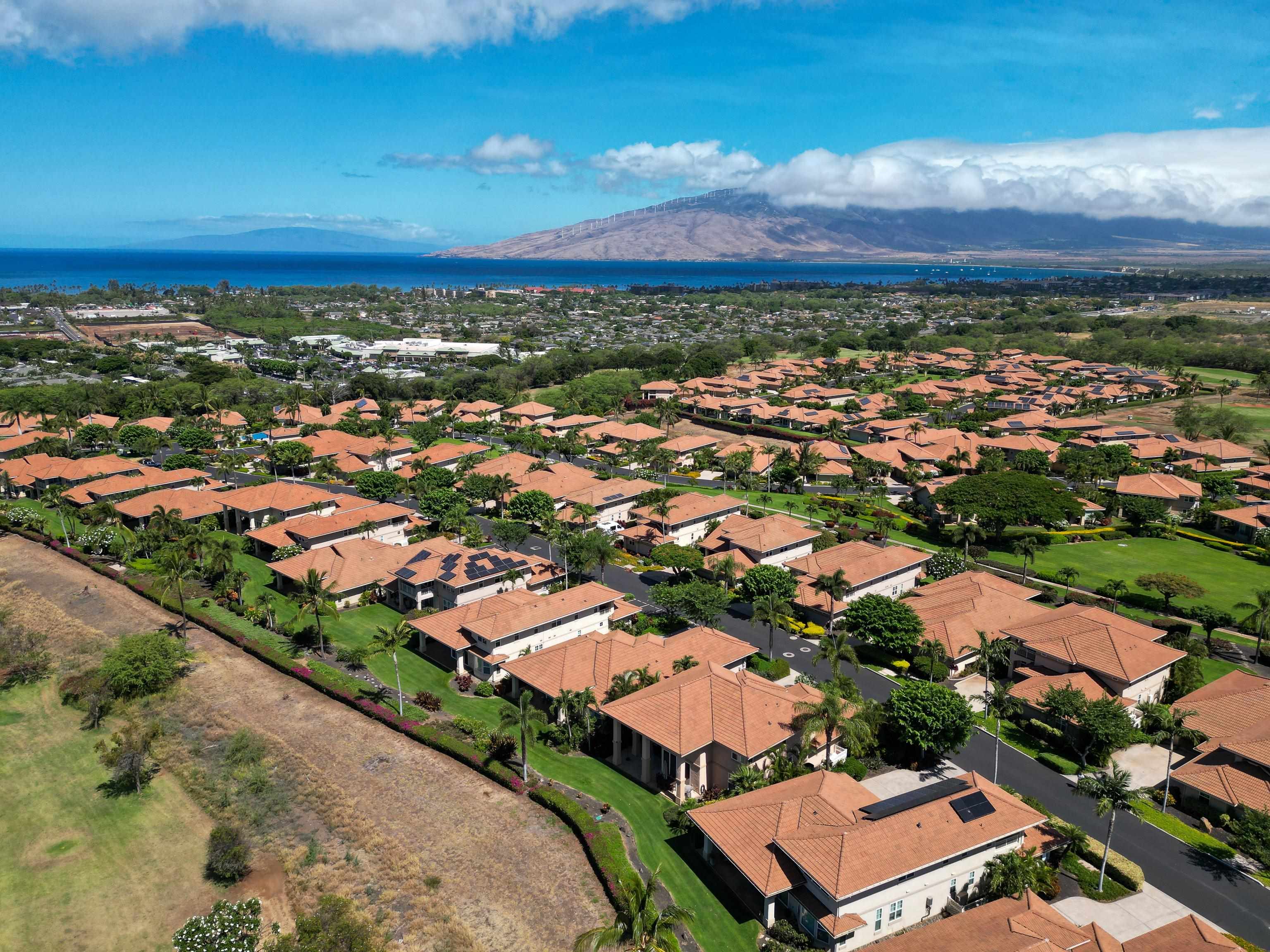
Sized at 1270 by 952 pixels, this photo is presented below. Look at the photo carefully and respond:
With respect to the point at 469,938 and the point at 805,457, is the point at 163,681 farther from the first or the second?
the point at 805,457

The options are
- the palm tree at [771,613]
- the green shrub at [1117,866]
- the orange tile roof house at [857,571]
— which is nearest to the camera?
the green shrub at [1117,866]

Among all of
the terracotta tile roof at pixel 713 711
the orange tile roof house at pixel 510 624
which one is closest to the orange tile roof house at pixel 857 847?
the terracotta tile roof at pixel 713 711

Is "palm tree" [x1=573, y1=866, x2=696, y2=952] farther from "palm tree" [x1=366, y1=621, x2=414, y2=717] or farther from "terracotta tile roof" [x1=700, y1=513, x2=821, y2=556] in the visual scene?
"terracotta tile roof" [x1=700, y1=513, x2=821, y2=556]

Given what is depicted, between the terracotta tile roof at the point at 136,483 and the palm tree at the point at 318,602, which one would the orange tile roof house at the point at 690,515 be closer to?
the palm tree at the point at 318,602

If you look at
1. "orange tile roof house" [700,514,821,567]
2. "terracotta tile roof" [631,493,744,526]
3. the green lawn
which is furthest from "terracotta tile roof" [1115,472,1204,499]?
the green lawn

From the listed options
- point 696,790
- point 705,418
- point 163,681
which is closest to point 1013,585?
point 696,790

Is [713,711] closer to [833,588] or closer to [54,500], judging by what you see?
[833,588]
